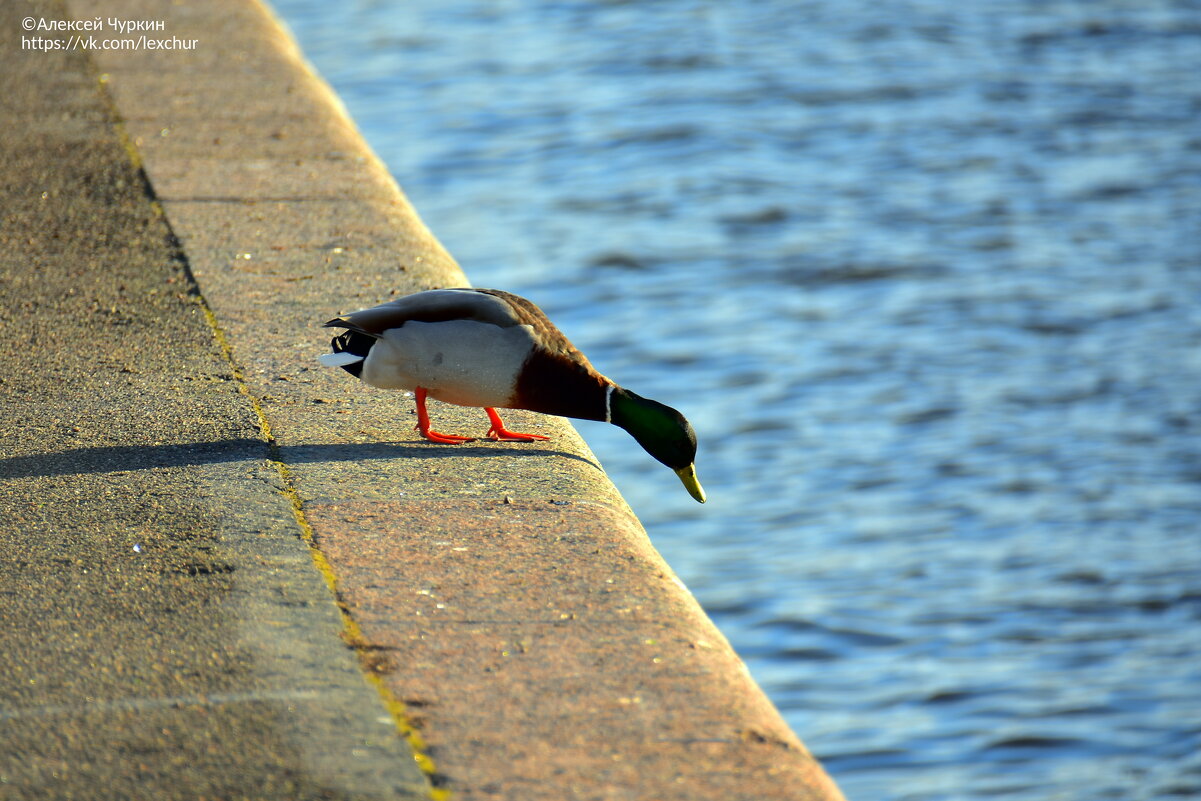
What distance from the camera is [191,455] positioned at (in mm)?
3111

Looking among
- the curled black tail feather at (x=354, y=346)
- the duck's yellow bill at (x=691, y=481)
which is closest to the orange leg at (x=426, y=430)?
the curled black tail feather at (x=354, y=346)

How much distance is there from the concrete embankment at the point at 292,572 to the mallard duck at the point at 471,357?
0.11m

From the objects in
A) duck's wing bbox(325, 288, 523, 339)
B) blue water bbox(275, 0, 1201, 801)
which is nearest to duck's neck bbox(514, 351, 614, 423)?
duck's wing bbox(325, 288, 523, 339)

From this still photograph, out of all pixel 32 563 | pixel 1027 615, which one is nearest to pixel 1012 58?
pixel 1027 615

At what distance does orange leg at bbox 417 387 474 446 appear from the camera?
10.9ft

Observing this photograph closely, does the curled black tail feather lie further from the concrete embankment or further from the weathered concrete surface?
the weathered concrete surface

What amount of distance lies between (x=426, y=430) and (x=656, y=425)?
529 mm

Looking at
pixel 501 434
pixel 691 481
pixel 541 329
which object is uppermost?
pixel 541 329

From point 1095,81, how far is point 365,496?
10381 millimetres

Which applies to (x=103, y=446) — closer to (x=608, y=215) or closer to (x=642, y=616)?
(x=642, y=616)

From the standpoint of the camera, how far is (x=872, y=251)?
9.33 meters

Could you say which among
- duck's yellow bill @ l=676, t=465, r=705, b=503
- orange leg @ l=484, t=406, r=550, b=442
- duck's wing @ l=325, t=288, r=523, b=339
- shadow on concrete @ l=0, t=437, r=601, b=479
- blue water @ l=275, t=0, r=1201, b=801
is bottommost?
blue water @ l=275, t=0, r=1201, b=801

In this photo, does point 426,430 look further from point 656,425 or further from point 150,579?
point 150,579

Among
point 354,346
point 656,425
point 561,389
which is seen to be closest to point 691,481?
point 656,425
